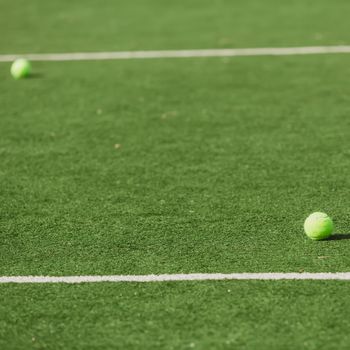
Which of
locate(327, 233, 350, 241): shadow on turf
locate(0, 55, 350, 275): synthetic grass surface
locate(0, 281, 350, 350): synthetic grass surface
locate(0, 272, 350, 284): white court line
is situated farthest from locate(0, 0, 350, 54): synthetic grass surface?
locate(0, 281, 350, 350): synthetic grass surface

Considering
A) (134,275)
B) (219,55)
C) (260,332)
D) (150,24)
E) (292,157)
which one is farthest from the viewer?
(150,24)

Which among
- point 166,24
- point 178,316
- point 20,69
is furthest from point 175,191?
point 166,24

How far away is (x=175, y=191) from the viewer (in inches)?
222

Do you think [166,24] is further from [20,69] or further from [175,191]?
[175,191]

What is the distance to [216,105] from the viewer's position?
788cm

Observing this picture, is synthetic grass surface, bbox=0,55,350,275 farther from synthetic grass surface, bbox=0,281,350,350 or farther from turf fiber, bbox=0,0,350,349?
synthetic grass surface, bbox=0,281,350,350

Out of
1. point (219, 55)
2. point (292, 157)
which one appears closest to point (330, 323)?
point (292, 157)

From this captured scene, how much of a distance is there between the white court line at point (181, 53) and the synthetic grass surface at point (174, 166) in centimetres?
34

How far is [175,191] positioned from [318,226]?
138 cm

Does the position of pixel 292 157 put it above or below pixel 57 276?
below

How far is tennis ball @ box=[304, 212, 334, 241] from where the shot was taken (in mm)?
4695

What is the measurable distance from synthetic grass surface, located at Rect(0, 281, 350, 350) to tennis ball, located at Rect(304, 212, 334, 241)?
59cm

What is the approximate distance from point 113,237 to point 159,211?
0.53 m

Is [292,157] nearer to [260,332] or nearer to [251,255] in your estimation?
[251,255]
